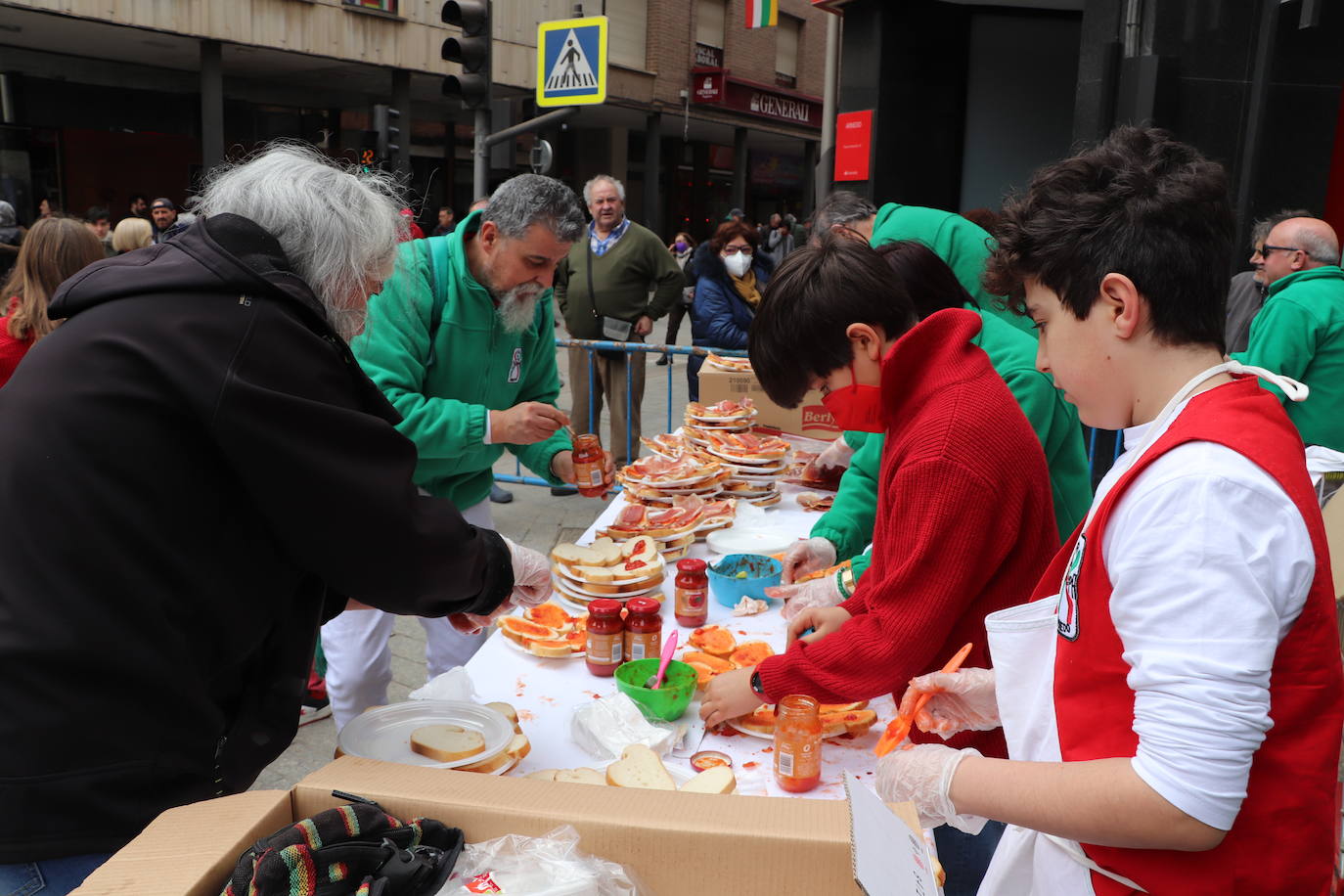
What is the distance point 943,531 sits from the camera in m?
1.80

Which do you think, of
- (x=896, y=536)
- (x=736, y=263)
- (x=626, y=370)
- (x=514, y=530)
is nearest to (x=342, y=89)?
(x=736, y=263)

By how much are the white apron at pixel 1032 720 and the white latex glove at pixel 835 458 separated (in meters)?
2.98

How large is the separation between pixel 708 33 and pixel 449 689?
77.5ft

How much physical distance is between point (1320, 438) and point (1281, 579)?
4410 mm

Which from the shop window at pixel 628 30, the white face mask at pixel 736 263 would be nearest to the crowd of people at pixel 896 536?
the white face mask at pixel 736 263

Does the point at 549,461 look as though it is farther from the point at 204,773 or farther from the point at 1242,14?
the point at 1242,14

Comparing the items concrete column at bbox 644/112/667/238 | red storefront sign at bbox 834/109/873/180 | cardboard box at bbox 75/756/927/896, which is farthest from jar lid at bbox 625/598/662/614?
concrete column at bbox 644/112/667/238

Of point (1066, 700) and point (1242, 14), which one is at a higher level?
point (1242, 14)

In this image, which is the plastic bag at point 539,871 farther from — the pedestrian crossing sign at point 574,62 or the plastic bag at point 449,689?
the pedestrian crossing sign at point 574,62

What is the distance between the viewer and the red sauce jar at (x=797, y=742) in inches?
77.9

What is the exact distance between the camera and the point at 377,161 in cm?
875

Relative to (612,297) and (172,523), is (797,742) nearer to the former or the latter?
(172,523)

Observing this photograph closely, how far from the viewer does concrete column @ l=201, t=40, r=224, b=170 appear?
46.2ft

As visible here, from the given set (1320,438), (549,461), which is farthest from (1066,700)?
(1320,438)
